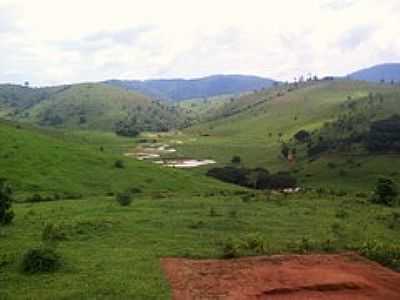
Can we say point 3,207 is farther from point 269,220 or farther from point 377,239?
point 377,239

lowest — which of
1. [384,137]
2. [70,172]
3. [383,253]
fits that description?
[383,253]

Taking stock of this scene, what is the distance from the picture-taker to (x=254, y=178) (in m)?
87.2

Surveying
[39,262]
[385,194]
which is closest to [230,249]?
[39,262]

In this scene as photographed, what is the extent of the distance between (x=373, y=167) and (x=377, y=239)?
63.2m

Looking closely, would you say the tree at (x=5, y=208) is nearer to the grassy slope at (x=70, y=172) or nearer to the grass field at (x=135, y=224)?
the grass field at (x=135, y=224)

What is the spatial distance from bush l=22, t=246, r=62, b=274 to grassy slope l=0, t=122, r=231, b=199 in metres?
29.6

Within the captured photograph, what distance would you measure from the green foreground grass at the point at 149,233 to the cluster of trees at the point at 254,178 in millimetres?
37080

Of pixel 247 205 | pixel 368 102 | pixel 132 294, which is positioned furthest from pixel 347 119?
pixel 132 294

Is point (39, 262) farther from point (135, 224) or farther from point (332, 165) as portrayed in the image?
point (332, 165)

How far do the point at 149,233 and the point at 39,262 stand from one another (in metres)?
7.97

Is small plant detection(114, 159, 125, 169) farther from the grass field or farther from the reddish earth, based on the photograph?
the reddish earth

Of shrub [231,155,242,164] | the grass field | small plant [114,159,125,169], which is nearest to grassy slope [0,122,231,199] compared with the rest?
the grass field

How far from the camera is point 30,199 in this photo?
45594 millimetres

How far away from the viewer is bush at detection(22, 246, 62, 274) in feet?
69.3
